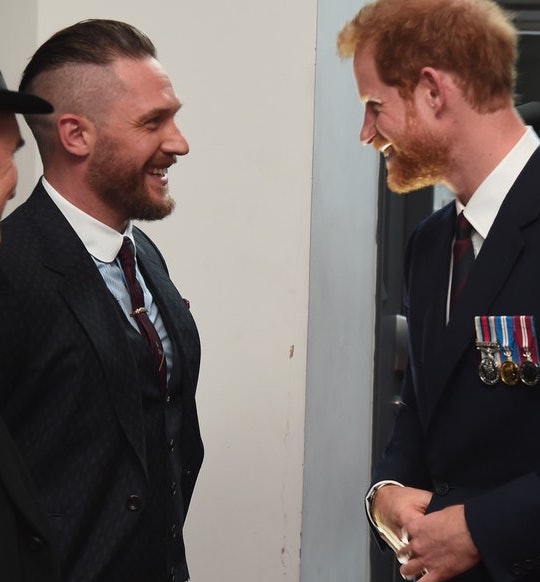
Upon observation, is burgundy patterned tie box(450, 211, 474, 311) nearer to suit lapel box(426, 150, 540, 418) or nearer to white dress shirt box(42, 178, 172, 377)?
suit lapel box(426, 150, 540, 418)

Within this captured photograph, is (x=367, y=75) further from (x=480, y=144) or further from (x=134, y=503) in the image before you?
(x=134, y=503)

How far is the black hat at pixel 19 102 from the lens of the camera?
1518mm

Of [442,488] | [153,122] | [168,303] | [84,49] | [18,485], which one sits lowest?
[442,488]

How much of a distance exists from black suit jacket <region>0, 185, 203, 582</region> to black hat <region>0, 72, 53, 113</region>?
0.39m

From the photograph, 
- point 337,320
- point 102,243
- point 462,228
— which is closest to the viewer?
point 462,228

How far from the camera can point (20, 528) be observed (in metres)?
1.54

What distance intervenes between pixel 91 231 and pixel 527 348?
2.86 feet

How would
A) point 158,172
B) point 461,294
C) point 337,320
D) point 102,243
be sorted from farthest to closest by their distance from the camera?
point 337,320, point 158,172, point 102,243, point 461,294

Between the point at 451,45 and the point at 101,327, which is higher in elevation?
the point at 451,45

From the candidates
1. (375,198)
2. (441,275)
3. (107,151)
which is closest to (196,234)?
(375,198)

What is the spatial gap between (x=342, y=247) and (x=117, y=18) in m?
0.91

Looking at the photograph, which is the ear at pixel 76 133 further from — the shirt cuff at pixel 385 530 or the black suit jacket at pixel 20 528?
the shirt cuff at pixel 385 530

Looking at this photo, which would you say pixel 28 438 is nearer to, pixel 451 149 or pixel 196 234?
pixel 451 149

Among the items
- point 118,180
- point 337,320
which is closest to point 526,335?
point 118,180
